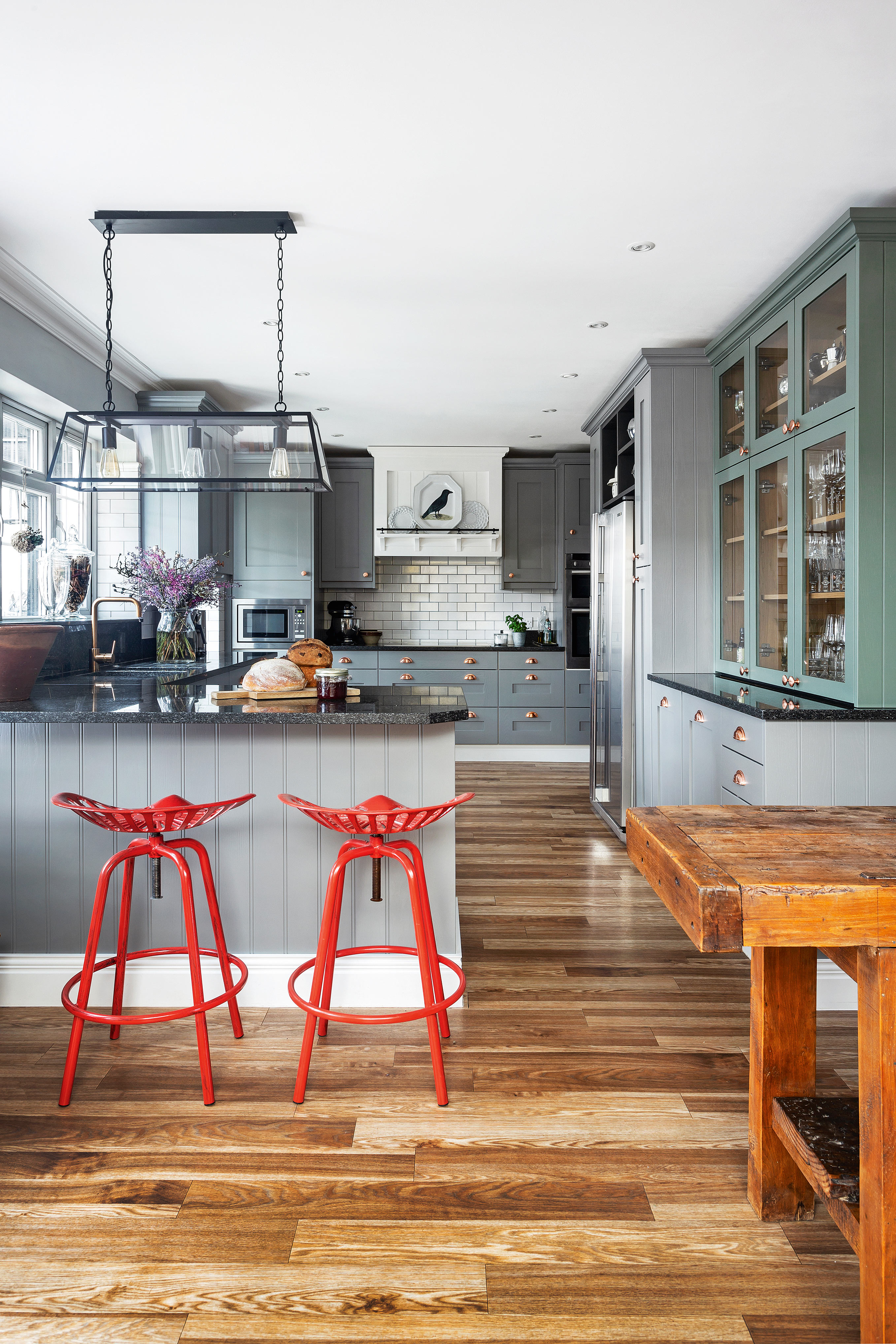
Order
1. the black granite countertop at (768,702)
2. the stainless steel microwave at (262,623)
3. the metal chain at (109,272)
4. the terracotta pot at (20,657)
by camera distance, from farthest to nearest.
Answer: the stainless steel microwave at (262,623) → the metal chain at (109,272) → the black granite countertop at (768,702) → the terracotta pot at (20,657)

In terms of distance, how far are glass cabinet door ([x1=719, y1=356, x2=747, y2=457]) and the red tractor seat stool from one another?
2.52m

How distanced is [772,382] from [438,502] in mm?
3560

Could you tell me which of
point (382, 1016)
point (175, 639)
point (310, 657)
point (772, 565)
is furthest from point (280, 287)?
point (382, 1016)

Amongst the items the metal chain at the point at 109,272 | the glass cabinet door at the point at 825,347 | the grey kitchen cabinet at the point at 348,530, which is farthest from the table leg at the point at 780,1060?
the grey kitchen cabinet at the point at 348,530

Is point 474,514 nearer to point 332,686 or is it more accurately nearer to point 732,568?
point 732,568

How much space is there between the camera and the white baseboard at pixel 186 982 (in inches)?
102

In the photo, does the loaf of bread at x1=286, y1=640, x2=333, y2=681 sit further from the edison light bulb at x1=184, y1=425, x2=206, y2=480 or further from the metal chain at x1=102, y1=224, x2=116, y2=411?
the metal chain at x1=102, y1=224, x2=116, y2=411

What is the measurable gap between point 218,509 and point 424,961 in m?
4.42

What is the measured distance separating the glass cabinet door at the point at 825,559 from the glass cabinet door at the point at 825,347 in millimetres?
180

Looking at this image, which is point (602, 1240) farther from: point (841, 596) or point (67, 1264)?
point (841, 596)

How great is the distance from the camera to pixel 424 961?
209cm

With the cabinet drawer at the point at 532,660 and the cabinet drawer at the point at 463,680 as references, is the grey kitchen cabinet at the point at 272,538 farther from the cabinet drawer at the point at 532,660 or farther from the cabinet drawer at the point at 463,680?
the cabinet drawer at the point at 532,660

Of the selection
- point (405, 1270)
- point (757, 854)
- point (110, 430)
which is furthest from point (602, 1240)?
point (110, 430)

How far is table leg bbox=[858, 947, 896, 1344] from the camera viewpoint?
1222mm
